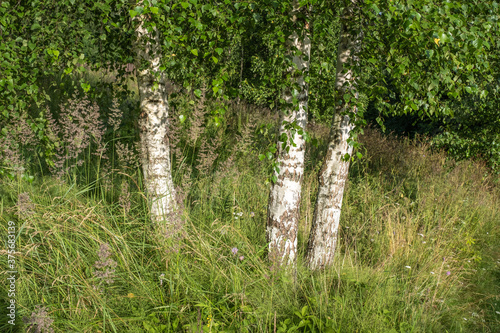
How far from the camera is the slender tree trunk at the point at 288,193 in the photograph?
2941 mm

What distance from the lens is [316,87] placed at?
3.76 meters

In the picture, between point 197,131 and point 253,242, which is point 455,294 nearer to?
point 253,242

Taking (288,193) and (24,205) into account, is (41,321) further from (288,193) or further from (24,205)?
(288,193)

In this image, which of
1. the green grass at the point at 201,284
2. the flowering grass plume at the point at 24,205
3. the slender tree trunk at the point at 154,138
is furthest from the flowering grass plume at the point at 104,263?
the slender tree trunk at the point at 154,138

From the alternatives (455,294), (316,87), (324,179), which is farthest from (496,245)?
(316,87)

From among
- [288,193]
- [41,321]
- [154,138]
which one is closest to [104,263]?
[41,321]

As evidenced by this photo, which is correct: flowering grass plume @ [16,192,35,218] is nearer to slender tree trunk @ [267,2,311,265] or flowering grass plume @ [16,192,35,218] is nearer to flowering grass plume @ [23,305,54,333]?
flowering grass plume @ [23,305,54,333]

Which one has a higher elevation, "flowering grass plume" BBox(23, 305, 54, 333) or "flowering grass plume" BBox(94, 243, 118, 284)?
"flowering grass plume" BBox(94, 243, 118, 284)

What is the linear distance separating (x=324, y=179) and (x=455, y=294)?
1858 millimetres

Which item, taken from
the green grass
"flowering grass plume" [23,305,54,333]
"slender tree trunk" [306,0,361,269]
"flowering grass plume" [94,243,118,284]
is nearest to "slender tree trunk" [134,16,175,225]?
the green grass

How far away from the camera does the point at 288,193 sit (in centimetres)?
302

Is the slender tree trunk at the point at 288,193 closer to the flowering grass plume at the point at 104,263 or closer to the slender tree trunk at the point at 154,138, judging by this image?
the slender tree trunk at the point at 154,138

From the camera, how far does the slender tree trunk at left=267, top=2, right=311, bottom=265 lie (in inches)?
116

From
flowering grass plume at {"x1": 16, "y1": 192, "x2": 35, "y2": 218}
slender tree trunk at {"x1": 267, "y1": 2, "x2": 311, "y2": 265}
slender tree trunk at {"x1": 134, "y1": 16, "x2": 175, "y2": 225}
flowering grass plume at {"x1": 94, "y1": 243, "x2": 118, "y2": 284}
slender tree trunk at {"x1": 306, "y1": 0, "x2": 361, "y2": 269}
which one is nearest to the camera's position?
flowering grass plume at {"x1": 94, "y1": 243, "x2": 118, "y2": 284}
